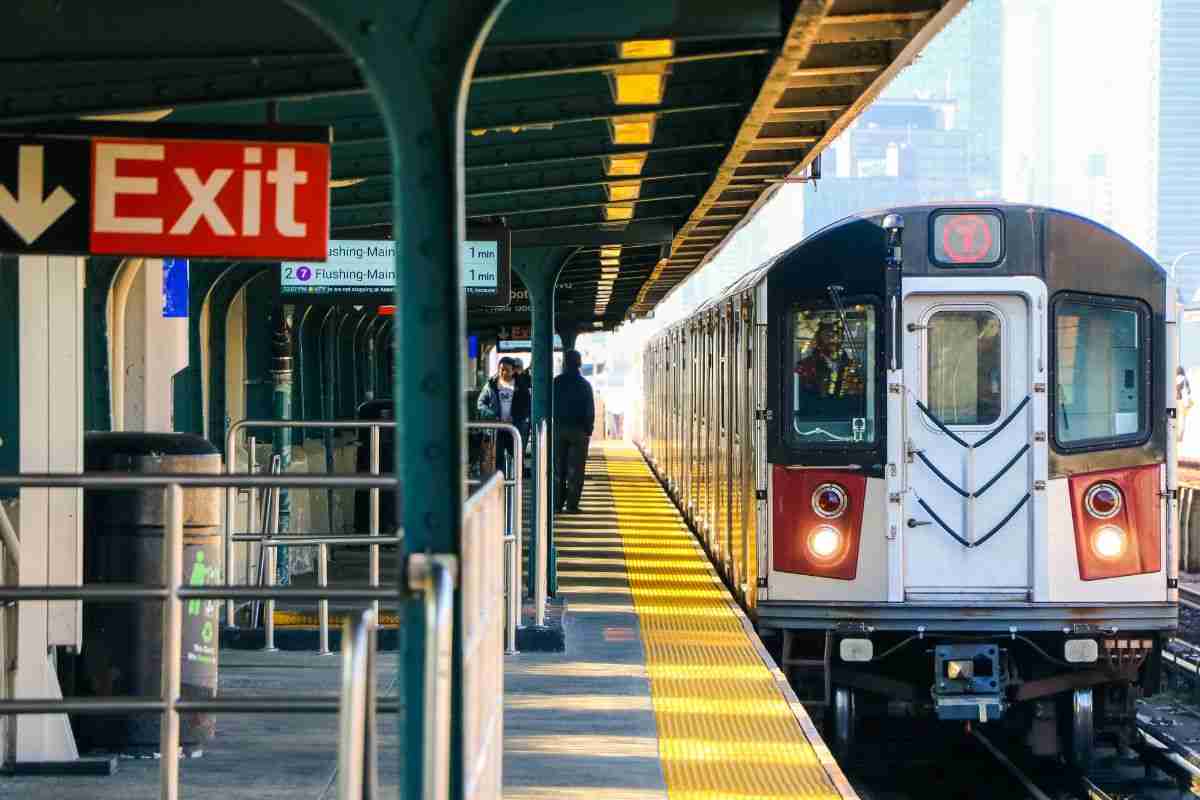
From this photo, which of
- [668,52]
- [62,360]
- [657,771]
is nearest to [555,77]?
[668,52]

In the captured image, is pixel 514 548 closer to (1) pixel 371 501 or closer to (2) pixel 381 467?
(1) pixel 371 501

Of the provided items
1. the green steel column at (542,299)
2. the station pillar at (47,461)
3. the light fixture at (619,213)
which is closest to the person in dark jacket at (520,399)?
the green steel column at (542,299)

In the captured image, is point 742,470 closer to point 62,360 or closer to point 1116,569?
point 1116,569

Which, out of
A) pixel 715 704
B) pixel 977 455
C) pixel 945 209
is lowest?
pixel 715 704

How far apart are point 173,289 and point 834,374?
3589 millimetres

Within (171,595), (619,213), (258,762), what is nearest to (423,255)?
(171,595)

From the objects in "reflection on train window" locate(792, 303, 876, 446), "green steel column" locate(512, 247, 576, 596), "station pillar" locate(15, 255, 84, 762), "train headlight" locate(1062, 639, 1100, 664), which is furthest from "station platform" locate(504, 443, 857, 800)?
"station pillar" locate(15, 255, 84, 762)

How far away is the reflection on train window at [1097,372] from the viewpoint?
905cm

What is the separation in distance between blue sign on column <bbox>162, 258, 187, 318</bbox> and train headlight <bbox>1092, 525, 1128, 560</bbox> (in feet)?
16.4

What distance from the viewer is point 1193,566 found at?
23031mm

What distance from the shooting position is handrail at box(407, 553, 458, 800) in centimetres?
320

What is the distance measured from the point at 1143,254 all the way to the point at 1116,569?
1697 millimetres

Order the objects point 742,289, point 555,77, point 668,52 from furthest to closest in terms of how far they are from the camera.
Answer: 1. point 742,289
2. point 555,77
3. point 668,52

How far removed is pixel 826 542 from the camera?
30.1 feet
